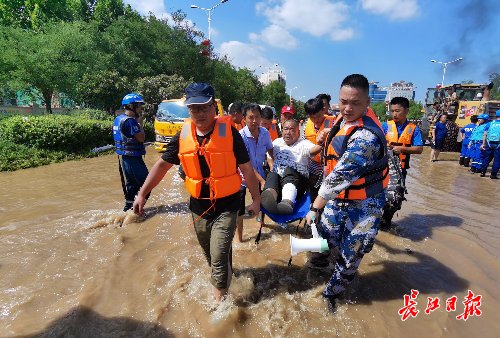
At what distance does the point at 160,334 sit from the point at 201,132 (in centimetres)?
175

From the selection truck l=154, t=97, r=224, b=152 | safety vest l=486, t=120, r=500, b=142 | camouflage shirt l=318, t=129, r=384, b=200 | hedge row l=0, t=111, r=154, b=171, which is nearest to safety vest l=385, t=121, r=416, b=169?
camouflage shirt l=318, t=129, r=384, b=200

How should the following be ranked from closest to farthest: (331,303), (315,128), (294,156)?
(331,303)
(294,156)
(315,128)

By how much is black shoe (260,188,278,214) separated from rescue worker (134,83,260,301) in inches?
39.4

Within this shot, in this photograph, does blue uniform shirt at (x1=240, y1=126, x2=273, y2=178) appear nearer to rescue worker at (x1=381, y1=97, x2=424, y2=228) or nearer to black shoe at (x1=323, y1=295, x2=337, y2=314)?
rescue worker at (x1=381, y1=97, x2=424, y2=228)

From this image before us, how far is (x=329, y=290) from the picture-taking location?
9.84ft

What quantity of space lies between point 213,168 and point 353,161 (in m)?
1.14

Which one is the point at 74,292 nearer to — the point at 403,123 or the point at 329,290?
the point at 329,290

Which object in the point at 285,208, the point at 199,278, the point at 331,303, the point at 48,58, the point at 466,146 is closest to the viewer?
the point at 331,303

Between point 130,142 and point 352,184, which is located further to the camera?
point 130,142

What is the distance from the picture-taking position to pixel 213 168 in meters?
2.68

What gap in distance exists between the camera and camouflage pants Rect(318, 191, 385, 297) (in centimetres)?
278

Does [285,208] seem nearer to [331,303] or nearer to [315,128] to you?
[331,303]

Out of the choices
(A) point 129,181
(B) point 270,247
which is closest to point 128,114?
(A) point 129,181

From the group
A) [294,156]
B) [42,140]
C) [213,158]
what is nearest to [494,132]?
[294,156]
